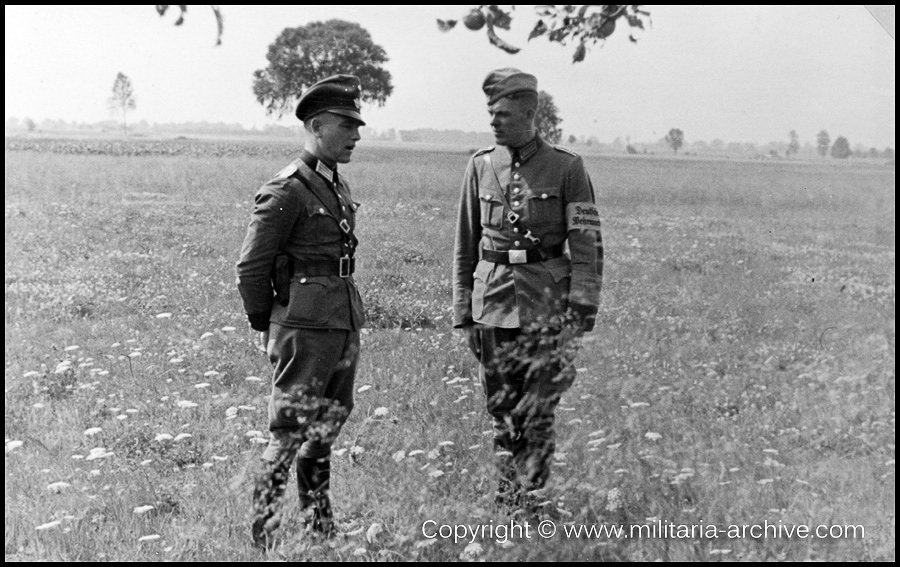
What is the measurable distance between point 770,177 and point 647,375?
5.83m

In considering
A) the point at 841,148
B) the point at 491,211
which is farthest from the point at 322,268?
the point at 841,148

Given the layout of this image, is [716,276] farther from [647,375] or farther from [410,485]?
[410,485]

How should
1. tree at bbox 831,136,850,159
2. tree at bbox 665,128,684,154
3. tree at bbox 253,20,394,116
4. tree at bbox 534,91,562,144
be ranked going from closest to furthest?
tree at bbox 253,20,394,116 < tree at bbox 534,91,562,144 < tree at bbox 665,128,684,154 < tree at bbox 831,136,850,159

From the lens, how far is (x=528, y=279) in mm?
4484

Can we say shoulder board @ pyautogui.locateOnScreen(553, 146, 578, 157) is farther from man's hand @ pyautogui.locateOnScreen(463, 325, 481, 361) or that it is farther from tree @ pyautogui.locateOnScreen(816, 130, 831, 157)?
tree @ pyautogui.locateOnScreen(816, 130, 831, 157)

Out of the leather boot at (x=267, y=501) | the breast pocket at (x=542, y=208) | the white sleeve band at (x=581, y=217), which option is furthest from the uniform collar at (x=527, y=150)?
the leather boot at (x=267, y=501)

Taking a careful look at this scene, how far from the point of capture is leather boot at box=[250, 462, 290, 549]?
13.3 ft

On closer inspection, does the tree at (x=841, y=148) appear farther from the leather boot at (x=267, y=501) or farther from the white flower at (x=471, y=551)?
the leather boot at (x=267, y=501)

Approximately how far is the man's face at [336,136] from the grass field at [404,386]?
1704mm

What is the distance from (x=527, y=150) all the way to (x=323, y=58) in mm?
1605

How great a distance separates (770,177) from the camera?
11109mm

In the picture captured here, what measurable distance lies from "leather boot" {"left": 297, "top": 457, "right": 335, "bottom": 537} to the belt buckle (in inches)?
56.6

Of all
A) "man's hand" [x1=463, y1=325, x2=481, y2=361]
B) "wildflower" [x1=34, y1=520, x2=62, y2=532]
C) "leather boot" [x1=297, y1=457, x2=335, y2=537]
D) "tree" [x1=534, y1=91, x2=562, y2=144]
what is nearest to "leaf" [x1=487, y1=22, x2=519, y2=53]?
"man's hand" [x1=463, y1=325, x2=481, y2=361]

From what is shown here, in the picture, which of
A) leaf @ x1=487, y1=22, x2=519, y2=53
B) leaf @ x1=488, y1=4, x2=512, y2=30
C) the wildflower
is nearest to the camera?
leaf @ x1=487, y1=22, x2=519, y2=53
